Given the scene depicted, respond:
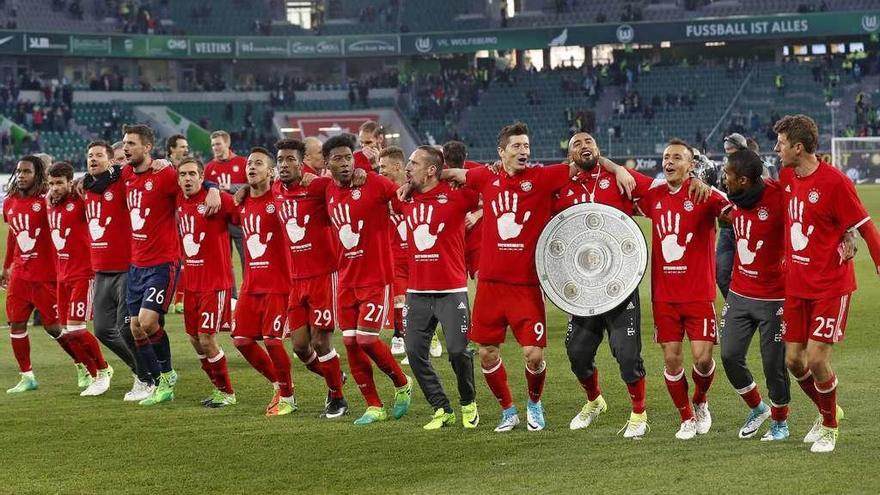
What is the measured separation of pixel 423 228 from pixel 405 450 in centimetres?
171

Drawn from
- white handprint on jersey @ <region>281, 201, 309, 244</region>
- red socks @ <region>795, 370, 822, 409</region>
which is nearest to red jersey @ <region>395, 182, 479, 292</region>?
white handprint on jersey @ <region>281, 201, 309, 244</region>

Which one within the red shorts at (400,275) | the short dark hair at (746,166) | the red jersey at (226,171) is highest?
the red jersey at (226,171)

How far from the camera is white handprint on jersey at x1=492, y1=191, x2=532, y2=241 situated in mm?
9547

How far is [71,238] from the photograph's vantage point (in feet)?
40.8

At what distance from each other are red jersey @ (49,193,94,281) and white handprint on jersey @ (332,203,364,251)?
321cm

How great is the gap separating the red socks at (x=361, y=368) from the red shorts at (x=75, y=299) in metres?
3.15

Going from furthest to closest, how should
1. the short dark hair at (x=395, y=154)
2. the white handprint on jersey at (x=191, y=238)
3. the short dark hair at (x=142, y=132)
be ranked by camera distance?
the short dark hair at (x=395, y=154)
the short dark hair at (x=142, y=132)
the white handprint on jersey at (x=191, y=238)

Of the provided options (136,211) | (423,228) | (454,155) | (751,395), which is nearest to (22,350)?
(136,211)

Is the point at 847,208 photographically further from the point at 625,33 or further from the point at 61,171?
the point at 625,33

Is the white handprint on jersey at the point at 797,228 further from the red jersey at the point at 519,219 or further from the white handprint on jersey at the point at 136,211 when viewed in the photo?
the white handprint on jersey at the point at 136,211

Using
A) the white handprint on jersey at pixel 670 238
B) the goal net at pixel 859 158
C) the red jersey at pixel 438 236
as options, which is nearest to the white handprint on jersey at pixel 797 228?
the white handprint on jersey at pixel 670 238

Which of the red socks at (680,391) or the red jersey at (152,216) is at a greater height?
the red jersey at (152,216)

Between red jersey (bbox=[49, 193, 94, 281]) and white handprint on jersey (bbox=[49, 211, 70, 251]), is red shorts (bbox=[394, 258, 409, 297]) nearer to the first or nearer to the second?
red jersey (bbox=[49, 193, 94, 281])

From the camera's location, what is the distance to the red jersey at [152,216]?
1159cm
